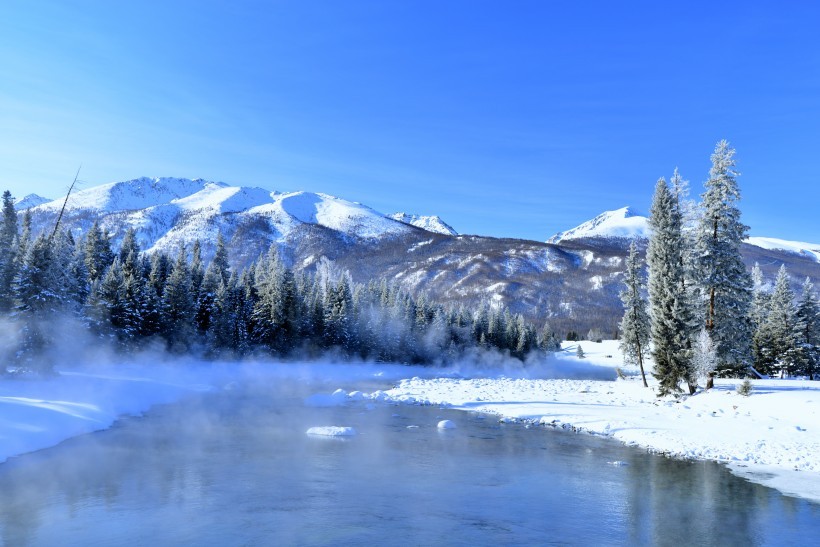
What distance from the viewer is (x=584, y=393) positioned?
154 ft

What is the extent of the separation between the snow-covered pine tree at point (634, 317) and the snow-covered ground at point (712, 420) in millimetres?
4319

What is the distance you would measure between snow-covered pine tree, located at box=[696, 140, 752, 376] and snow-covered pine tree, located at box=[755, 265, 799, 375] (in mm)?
24009

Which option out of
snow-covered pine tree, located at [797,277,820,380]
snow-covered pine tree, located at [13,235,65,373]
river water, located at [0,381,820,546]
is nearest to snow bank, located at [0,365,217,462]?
river water, located at [0,381,820,546]

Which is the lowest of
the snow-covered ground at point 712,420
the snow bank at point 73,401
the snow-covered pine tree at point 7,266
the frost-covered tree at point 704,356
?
the snow bank at point 73,401

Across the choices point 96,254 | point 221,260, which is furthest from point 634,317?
point 96,254

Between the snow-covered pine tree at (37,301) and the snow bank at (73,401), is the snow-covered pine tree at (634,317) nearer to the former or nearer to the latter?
the snow bank at (73,401)

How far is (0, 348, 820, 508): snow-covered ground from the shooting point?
70.2 ft

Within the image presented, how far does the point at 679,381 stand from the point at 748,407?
6.55 m

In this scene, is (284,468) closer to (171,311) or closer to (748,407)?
(748,407)

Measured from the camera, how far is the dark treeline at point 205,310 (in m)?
36.2

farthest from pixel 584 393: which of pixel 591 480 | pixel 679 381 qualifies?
pixel 591 480

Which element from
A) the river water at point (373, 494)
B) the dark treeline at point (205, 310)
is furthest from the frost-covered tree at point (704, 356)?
the dark treeline at point (205, 310)

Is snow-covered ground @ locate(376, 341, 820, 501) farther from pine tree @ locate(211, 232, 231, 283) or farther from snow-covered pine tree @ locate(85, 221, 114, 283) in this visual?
pine tree @ locate(211, 232, 231, 283)

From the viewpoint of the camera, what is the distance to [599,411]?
34250mm
